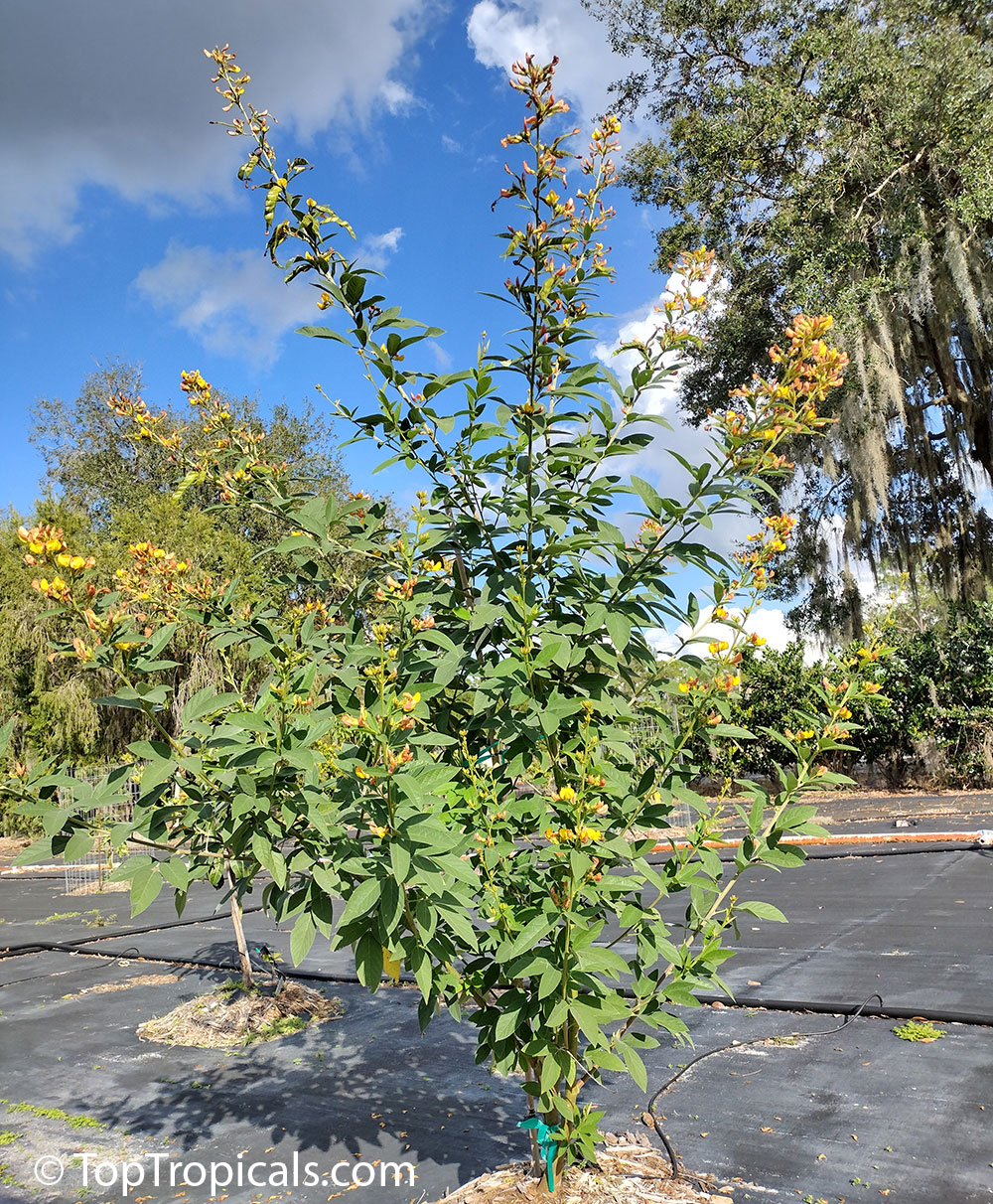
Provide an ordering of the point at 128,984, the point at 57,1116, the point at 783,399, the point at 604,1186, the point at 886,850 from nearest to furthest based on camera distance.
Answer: the point at 783,399
the point at 604,1186
the point at 57,1116
the point at 128,984
the point at 886,850

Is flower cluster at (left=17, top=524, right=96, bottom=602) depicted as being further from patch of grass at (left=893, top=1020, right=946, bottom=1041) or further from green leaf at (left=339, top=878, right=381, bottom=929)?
patch of grass at (left=893, top=1020, right=946, bottom=1041)

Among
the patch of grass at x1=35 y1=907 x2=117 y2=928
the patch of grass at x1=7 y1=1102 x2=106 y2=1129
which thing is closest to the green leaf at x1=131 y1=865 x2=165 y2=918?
the patch of grass at x1=7 y1=1102 x2=106 y2=1129

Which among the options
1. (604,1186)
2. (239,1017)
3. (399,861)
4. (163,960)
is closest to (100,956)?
(163,960)

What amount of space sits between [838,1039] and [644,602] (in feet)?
7.89

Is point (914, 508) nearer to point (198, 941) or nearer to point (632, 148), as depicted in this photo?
point (632, 148)

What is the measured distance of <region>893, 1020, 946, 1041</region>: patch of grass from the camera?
2.99 meters

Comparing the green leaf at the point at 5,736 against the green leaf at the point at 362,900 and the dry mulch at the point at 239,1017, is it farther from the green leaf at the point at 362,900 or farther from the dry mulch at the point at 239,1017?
the dry mulch at the point at 239,1017

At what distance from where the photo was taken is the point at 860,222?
9781 millimetres

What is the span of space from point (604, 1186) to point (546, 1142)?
25 cm

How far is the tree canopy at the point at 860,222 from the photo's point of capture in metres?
9.20

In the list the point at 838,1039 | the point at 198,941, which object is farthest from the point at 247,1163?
the point at 198,941

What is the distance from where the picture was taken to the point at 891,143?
9656 mm

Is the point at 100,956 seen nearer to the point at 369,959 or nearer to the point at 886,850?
the point at 369,959

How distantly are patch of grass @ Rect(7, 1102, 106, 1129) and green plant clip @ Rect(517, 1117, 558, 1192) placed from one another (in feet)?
6.47
